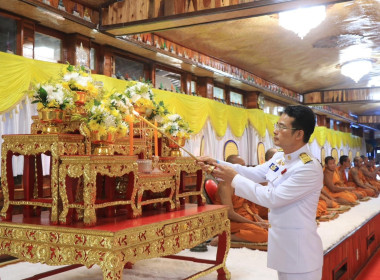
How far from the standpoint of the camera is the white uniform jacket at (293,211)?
6.75ft

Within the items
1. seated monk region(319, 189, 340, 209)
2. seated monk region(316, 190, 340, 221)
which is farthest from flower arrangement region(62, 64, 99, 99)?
seated monk region(319, 189, 340, 209)

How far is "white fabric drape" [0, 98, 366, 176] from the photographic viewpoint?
4.26 m

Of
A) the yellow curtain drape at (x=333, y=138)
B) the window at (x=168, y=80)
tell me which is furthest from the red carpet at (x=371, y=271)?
the yellow curtain drape at (x=333, y=138)

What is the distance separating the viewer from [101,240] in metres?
2.15

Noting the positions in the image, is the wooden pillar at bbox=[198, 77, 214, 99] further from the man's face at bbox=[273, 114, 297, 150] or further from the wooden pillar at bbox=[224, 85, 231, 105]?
the man's face at bbox=[273, 114, 297, 150]

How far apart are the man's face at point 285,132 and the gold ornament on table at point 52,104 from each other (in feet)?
4.14

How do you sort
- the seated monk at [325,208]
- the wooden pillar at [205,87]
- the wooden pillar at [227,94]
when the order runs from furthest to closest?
the wooden pillar at [227,94] → the wooden pillar at [205,87] → the seated monk at [325,208]

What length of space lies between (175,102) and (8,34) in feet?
8.76

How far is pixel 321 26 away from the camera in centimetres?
623

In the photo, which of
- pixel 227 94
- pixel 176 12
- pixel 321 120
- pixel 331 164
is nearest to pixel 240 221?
pixel 176 12

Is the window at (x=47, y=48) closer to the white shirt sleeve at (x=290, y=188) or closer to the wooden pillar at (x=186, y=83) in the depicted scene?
Answer: the wooden pillar at (x=186, y=83)

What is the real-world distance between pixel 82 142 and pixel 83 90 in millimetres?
353

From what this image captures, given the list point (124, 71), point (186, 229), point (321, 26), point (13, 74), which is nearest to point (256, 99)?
point (321, 26)

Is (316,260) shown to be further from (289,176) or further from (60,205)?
(60,205)
